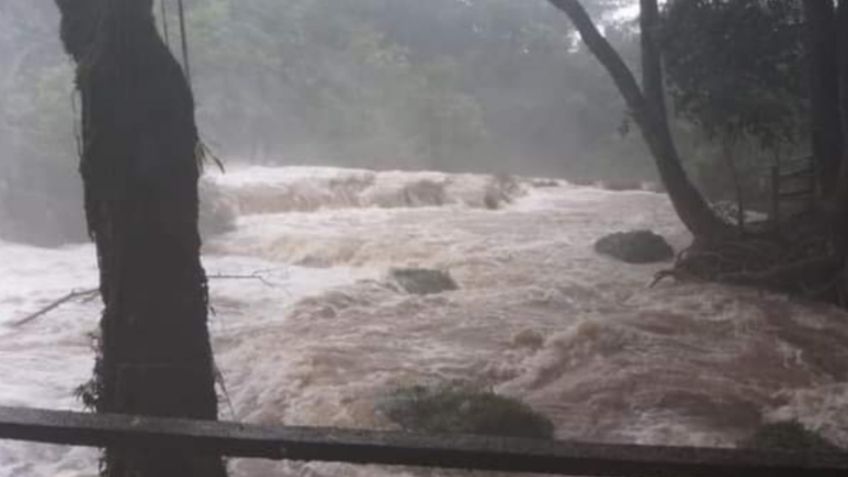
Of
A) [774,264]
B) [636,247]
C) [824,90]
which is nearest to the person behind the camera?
[824,90]

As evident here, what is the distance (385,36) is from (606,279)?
23.1 meters

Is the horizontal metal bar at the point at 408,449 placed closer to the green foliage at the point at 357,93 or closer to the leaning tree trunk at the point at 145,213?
the leaning tree trunk at the point at 145,213

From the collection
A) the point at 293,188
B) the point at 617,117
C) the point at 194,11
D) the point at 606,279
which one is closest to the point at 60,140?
the point at 293,188

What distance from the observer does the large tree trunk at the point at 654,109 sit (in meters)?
12.8

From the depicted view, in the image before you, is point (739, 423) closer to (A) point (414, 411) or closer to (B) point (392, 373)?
(A) point (414, 411)

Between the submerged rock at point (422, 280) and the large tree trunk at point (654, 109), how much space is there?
3238mm

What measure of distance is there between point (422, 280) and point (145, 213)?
9200 mm

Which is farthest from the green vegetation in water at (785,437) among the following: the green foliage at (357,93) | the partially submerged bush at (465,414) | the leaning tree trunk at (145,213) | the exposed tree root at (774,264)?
the green foliage at (357,93)

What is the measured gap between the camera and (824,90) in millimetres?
11141

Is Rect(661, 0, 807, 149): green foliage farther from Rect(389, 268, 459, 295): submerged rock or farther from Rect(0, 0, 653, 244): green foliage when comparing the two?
Rect(0, 0, 653, 244): green foliage

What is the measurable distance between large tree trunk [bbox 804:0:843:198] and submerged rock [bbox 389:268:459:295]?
465cm

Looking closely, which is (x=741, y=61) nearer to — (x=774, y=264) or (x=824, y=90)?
(x=824, y=90)

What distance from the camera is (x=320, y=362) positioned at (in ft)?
28.3

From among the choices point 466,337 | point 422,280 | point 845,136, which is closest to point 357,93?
point 422,280
